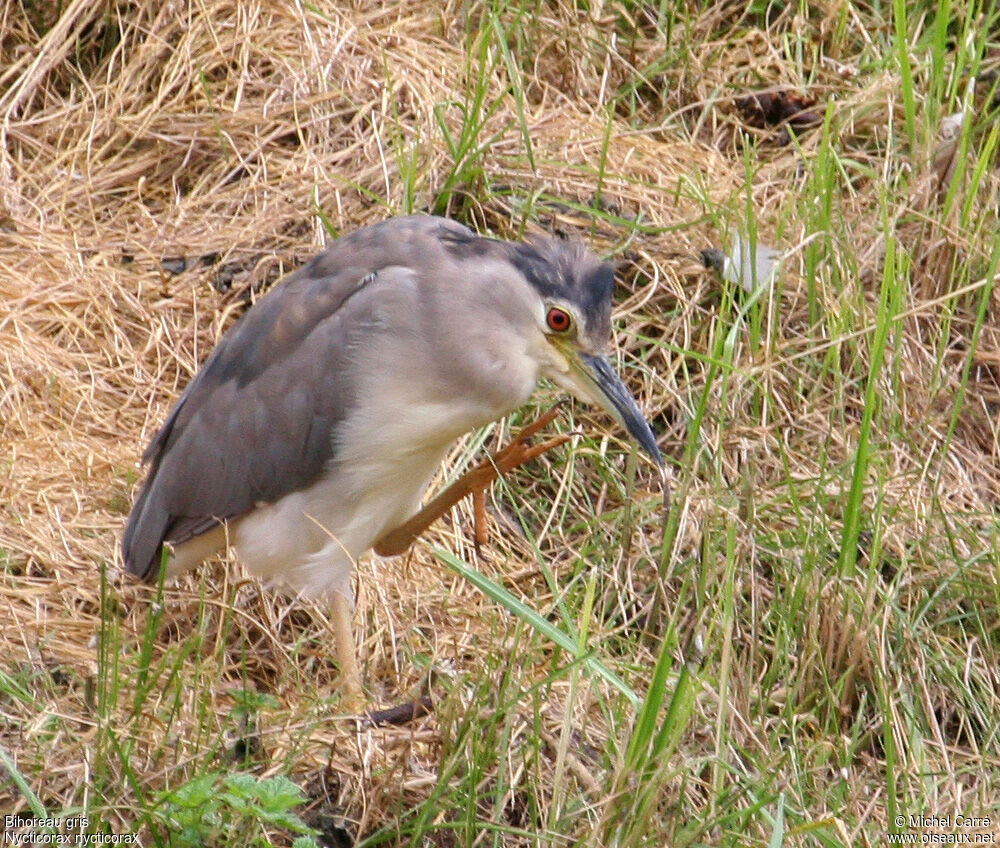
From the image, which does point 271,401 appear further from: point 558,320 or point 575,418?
point 575,418

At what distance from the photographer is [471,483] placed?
4211 mm

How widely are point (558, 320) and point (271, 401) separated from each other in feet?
3.08

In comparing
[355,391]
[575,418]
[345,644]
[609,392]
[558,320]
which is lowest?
[345,644]

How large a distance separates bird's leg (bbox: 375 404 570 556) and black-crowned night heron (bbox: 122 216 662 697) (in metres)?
0.05

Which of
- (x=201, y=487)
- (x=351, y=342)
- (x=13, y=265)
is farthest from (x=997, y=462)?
(x=13, y=265)

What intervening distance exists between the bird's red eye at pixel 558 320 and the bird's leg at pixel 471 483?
268 millimetres

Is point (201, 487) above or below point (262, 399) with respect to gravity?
below

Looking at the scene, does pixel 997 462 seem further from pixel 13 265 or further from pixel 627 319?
pixel 13 265

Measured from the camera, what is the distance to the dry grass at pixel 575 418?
3.51 metres

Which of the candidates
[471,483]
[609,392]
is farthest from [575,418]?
[609,392]

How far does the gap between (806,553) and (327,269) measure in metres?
1.61

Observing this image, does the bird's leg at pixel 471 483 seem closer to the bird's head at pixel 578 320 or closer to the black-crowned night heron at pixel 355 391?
the black-crowned night heron at pixel 355 391

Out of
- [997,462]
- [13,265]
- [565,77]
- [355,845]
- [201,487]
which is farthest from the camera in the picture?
[565,77]

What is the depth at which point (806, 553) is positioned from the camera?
4.16 metres
